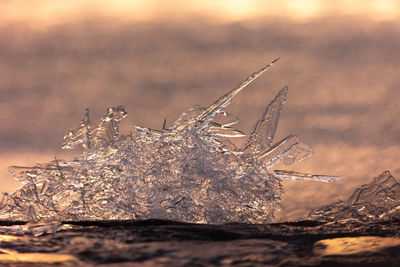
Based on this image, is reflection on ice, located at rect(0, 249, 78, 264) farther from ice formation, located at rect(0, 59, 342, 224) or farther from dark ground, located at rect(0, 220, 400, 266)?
ice formation, located at rect(0, 59, 342, 224)

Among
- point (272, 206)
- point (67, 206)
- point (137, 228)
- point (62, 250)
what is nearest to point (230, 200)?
point (272, 206)

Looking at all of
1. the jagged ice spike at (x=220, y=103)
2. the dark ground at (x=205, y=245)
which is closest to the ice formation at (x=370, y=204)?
the dark ground at (x=205, y=245)

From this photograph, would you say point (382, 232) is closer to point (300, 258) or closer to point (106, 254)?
point (300, 258)

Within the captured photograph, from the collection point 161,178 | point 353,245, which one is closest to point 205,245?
point 353,245

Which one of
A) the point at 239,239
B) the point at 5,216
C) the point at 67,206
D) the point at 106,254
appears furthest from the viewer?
the point at 5,216

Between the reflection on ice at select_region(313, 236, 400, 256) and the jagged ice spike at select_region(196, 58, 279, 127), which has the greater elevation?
the jagged ice spike at select_region(196, 58, 279, 127)

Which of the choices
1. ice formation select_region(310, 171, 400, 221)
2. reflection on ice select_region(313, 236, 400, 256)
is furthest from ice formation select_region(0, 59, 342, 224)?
reflection on ice select_region(313, 236, 400, 256)
